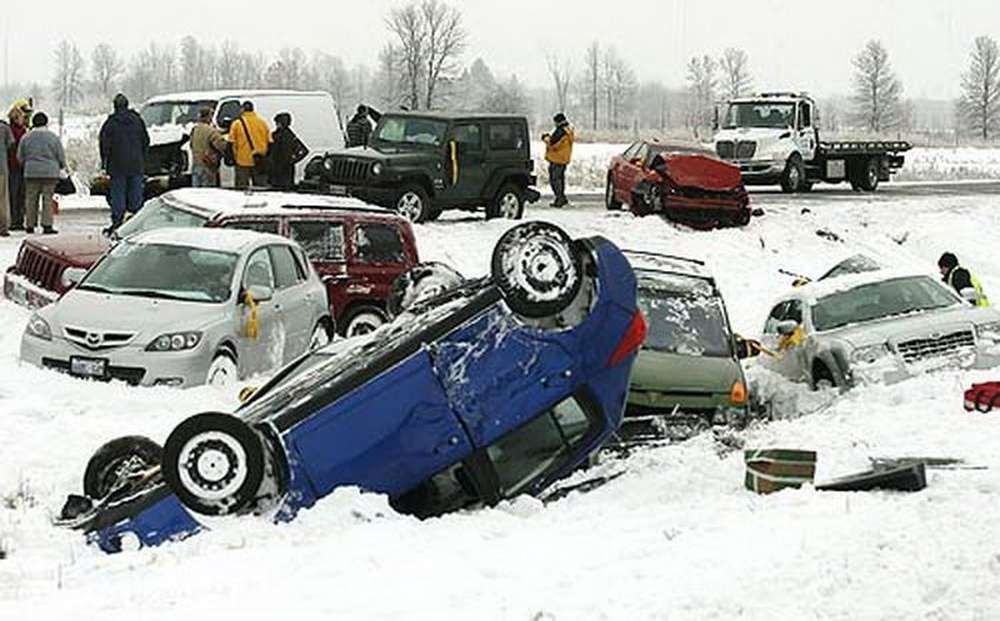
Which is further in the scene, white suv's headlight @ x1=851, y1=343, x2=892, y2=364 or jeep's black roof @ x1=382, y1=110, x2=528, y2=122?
jeep's black roof @ x1=382, y1=110, x2=528, y2=122

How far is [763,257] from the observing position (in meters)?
25.9

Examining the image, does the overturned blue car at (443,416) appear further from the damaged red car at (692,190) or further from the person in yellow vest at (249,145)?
the damaged red car at (692,190)

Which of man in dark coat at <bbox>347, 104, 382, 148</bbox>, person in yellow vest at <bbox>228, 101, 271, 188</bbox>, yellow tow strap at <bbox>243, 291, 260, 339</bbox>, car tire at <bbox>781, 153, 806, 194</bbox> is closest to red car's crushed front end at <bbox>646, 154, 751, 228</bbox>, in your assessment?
man in dark coat at <bbox>347, 104, 382, 148</bbox>

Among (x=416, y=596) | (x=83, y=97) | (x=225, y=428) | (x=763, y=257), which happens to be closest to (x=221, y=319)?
(x=225, y=428)

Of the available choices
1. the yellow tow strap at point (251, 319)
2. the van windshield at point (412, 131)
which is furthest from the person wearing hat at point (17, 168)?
the yellow tow strap at point (251, 319)

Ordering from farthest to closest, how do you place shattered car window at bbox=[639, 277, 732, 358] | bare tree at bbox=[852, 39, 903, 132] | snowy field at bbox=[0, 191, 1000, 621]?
bare tree at bbox=[852, 39, 903, 132]
shattered car window at bbox=[639, 277, 732, 358]
snowy field at bbox=[0, 191, 1000, 621]

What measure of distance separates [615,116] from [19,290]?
135m

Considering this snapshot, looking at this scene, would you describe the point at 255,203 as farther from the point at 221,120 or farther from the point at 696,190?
the point at 696,190

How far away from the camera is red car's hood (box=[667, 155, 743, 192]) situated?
87.8 feet

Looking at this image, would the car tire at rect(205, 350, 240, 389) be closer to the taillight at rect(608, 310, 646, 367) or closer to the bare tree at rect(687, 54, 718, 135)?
the taillight at rect(608, 310, 646, 367)

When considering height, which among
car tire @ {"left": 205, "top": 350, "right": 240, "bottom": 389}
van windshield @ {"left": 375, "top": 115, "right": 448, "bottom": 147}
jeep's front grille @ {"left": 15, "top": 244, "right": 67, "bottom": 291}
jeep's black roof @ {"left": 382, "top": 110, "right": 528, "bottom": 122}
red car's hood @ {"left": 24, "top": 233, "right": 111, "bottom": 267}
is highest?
jeep's black roof @ {"left": 382, "top": 110, "right": 528, "bottom": 122}

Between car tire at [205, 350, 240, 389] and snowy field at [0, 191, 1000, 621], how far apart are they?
1.89 m

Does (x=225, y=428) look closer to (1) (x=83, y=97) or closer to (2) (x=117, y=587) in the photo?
(2) (x=117, y=587)

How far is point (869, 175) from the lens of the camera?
127 feet
